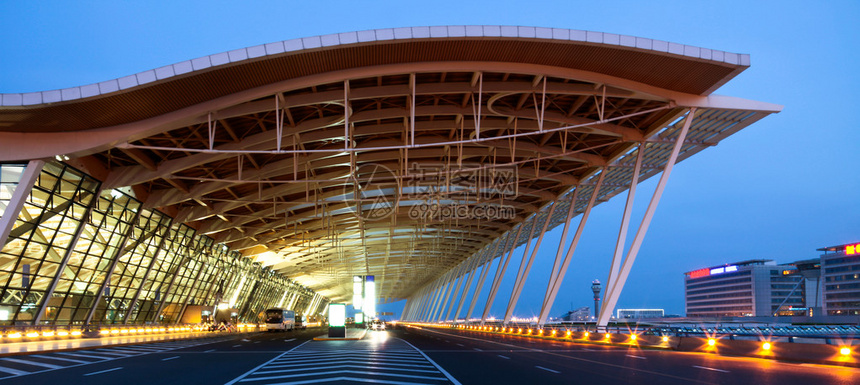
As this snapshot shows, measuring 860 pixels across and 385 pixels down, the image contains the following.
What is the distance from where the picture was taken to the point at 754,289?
13825 centimetres

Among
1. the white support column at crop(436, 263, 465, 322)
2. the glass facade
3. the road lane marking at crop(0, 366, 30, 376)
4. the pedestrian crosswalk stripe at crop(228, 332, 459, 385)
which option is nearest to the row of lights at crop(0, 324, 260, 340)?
the glass facade

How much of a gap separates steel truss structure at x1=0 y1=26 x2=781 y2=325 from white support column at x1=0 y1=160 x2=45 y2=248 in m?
0.11

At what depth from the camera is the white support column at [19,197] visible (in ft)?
89.8

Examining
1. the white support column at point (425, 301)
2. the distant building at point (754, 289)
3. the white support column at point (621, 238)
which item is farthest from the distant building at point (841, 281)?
the white support column at point (621, 238)

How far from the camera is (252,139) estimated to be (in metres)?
33.5

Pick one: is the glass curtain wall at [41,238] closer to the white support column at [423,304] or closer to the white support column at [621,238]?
the white support column at [621,238]

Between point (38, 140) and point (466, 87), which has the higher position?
point (466, 87)

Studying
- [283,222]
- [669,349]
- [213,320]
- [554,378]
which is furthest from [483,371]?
[213,320]

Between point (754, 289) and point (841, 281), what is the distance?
3499 cm

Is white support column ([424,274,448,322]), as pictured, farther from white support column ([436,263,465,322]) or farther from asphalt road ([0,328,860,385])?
asphalt road ([0,328,860,385])

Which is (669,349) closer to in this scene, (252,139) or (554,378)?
(554,378)

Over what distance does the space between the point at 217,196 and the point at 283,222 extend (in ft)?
32.1

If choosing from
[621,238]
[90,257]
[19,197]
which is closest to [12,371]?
[19,197]

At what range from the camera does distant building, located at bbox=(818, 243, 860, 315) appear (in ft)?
331
